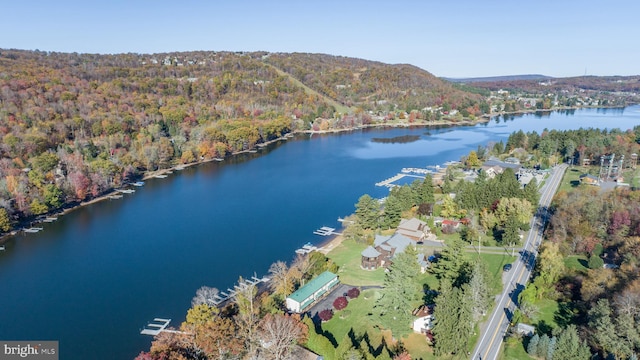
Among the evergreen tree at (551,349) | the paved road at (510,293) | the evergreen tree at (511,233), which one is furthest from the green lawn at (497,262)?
the evergreen tree at (551,349)

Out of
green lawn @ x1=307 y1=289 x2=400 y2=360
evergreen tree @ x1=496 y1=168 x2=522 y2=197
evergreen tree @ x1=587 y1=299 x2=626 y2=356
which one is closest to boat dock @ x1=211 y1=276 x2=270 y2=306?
green lawn @ x1=307 y1=289 x2=400 y2=360

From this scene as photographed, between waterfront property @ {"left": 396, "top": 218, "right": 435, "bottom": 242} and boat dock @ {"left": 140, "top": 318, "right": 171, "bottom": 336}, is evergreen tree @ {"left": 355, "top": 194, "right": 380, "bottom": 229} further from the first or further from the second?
boat dock @ {"left": 140, "top": 318, "right": 171, "bottom": 336}

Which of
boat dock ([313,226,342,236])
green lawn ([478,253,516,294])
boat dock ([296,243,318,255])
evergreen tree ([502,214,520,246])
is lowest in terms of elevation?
boat dock ([296,243,318,255])

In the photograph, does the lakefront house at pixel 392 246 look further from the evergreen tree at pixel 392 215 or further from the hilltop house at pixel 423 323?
the hilltop house at pixel 423 323

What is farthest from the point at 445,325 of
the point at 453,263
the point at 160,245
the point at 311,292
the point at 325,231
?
the point at 160,245

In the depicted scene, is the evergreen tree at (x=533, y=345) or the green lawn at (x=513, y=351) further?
the green lawn at (x=513, y=351)

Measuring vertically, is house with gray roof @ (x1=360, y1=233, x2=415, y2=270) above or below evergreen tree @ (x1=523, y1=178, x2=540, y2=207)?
below
